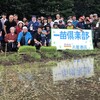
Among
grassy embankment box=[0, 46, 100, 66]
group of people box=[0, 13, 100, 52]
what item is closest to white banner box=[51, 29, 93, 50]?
group of people box=[0, 13, 100, 52]

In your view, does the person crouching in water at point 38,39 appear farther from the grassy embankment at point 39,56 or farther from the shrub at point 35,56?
the shrub at point 35,56

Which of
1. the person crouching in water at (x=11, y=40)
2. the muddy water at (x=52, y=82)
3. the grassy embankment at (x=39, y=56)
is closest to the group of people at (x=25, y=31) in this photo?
the person crouching in water at (x=11, y=40)

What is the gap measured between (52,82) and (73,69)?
257 cm

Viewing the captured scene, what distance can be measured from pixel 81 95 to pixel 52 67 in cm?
465

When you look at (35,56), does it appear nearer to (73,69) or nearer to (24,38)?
(24,38)

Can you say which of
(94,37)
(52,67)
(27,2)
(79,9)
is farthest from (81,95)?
(79,9)

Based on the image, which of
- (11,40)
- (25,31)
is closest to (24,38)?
(25,31)

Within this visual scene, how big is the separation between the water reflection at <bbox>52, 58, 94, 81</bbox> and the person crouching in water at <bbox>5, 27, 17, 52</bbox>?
2.64 metres

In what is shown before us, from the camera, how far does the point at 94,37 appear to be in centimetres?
1856

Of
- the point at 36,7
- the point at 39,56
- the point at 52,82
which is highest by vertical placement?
the point at 36,7

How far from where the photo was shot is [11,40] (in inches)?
605

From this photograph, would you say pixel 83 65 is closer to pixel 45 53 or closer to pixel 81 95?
pixel 45 53

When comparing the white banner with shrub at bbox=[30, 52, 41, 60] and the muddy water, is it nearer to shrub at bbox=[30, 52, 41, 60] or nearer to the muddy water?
shrub at bbox=[30, 52, 41, 60]

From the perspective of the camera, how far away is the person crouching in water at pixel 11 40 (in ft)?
50.2
